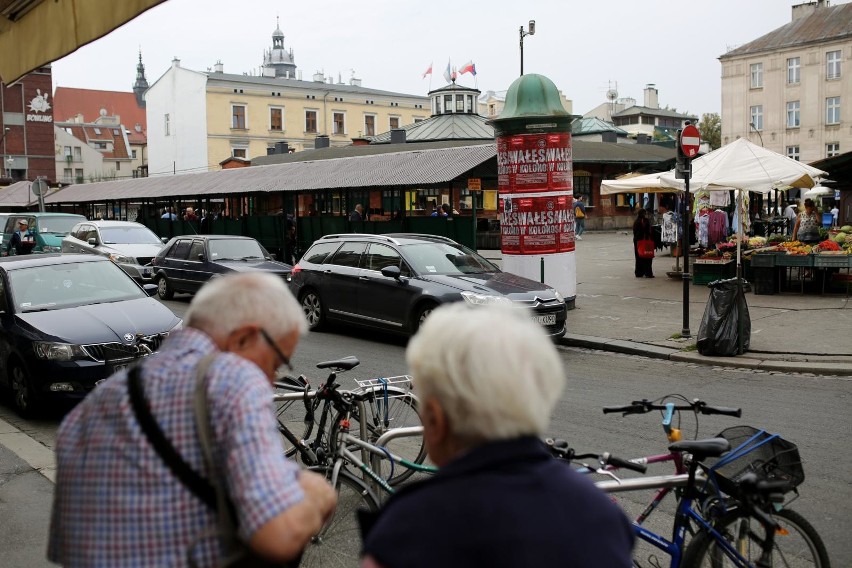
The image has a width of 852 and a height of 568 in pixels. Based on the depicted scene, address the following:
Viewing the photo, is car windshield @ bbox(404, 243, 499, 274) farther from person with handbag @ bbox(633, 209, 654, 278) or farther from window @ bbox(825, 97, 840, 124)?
window @ bbox(825, 97, 840, 124)

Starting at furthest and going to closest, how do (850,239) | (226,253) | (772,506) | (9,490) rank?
(226,253) < (850,239) < (9,490) < (772,506)

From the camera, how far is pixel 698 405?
13.1 feet

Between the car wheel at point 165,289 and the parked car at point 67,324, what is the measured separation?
9.22 meters

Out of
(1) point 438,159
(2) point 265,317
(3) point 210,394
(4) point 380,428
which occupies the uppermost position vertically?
(1) point 438,159

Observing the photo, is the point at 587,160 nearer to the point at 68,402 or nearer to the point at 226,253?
the point at 226,253

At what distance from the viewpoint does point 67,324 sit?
8844 millimetres

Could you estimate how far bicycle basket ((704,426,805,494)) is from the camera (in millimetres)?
3607

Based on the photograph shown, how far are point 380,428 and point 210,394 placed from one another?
12.0 ft

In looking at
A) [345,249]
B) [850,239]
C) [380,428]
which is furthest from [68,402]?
[850,239]

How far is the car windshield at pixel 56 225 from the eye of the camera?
25.4 m

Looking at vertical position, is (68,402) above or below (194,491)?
below

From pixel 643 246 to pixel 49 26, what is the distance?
1811cm

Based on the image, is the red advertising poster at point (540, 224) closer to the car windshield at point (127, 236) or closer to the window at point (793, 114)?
the car windshield at point (127, 236)

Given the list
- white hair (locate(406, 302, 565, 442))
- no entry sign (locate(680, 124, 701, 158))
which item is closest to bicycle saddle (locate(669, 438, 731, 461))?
white hair (locate(406, 302, 565, 442))
